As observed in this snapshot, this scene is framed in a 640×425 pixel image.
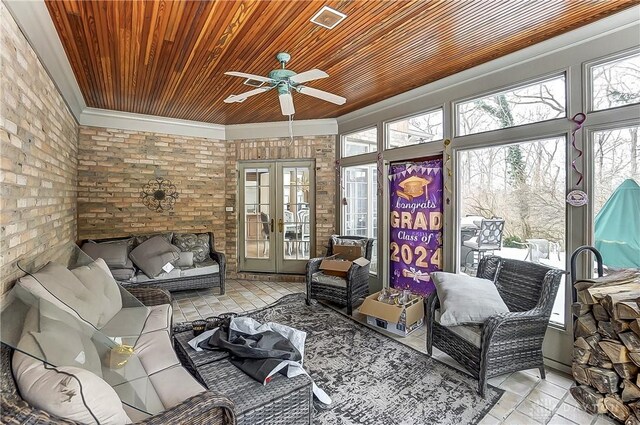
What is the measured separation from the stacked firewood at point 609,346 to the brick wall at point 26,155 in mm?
3626

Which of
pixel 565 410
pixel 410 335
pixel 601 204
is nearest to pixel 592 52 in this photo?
pixel 601 204

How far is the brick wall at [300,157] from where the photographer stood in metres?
5.36

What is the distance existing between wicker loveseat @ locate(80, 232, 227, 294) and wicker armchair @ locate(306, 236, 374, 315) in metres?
1.50

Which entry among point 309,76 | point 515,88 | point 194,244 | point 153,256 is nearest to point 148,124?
point 194,244

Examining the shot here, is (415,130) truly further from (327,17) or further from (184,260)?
(184,260)

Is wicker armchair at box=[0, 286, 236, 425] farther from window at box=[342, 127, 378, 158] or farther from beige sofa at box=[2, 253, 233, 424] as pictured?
window at box=[342, 127, 378, 158]

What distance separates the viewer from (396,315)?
3.16m

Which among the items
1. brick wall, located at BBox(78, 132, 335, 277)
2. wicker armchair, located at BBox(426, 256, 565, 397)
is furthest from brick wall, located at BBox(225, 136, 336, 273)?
wicker armchair, located at BBox(426, 256, 565, 397)

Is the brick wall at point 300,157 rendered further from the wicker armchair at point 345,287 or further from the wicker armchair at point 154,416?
the wicker armchair at point 154,416

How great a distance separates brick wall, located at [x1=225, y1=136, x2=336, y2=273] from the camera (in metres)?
5.36

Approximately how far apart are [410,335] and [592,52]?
3.04 meters

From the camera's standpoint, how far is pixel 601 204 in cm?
250

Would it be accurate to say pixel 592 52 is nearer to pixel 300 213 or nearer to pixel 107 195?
pixel 300 213

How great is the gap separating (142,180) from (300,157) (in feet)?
8.86
